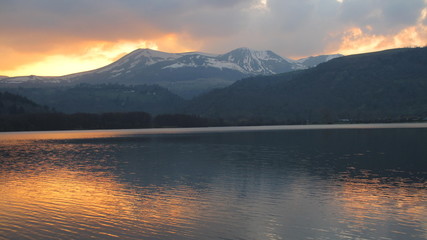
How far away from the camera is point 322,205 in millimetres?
31703

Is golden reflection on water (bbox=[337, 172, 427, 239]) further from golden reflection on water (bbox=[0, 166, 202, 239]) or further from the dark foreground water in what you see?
golden reflection on water (bbox=[0, 166, 202, 239])

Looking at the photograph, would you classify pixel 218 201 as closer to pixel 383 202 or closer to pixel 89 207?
pixel 89 207

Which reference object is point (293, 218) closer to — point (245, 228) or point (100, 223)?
point (245, 228)

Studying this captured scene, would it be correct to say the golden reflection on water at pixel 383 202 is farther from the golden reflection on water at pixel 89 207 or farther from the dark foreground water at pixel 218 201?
the golden reflection on water at pixel 89 207

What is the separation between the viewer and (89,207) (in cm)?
3228

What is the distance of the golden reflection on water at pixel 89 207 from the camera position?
2603 cm

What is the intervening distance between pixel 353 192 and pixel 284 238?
16.0 metres

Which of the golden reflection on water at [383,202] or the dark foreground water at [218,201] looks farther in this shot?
the golden reflection on water at [383,202]

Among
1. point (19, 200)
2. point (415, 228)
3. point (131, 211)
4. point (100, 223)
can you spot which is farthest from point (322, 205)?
point (19, 200)

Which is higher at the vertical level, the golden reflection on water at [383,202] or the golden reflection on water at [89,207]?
the golden reflection on water at [383,202]

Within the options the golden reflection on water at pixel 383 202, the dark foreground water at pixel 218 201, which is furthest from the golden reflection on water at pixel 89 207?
the golden reflection on water at pixel 383 202

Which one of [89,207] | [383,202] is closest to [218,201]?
[89,207]

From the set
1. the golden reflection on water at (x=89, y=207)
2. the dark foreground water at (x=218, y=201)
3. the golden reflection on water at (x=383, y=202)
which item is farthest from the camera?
the golden reflection on water at (x=383, y=202)

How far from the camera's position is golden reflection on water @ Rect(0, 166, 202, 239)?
26.0 m
